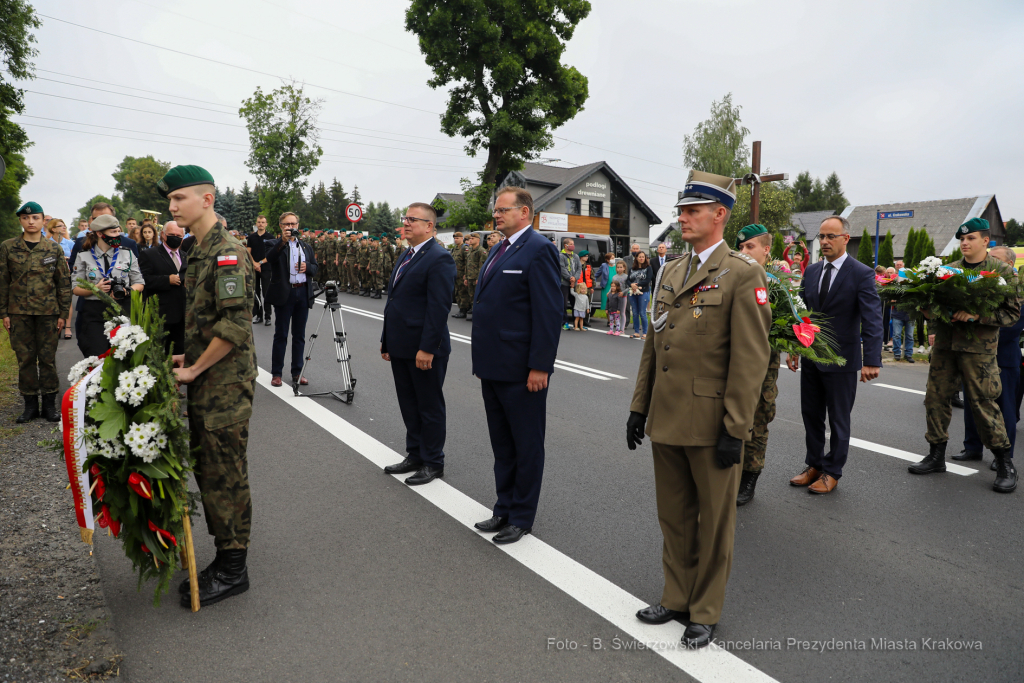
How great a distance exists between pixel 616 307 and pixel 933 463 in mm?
10594

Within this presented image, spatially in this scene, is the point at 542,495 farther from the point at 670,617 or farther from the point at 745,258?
the point at 745,258

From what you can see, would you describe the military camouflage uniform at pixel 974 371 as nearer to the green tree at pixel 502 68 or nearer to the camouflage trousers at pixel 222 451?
the camouflage trousers at pixel 222 451

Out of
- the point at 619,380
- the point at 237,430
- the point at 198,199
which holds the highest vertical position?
the point at 198,199

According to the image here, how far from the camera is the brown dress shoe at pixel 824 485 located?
16.7 ft

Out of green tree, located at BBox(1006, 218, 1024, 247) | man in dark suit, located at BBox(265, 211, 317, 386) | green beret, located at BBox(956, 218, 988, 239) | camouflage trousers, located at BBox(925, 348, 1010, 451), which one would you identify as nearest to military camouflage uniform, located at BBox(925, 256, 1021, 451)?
camouflage trousers, located at BBox(925, 348, 1010, 451)

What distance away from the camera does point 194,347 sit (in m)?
3.38

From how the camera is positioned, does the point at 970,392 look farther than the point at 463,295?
No

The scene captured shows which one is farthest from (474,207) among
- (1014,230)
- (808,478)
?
(1014,230)

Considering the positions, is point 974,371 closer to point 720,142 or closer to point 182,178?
point 182,178

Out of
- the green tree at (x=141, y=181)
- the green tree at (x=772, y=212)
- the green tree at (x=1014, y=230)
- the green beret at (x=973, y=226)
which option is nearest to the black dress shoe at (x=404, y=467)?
the green beret at (x=973, y=226)

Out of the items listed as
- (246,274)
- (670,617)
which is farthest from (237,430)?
(670,617)

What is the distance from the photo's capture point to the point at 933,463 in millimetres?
5605

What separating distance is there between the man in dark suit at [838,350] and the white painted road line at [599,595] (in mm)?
2352

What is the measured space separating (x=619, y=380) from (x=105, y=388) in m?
7.39
